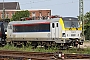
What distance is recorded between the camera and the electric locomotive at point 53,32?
86.8ft

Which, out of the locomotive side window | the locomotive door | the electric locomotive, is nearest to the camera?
the electric locomotive

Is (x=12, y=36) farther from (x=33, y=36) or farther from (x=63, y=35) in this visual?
(x=63, y=35)

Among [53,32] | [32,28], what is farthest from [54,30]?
[32,28]

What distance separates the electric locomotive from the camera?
2647 centimetres

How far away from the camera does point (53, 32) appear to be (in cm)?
2706

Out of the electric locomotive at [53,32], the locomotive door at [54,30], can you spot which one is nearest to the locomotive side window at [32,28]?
the electric locomotive at [53,32]

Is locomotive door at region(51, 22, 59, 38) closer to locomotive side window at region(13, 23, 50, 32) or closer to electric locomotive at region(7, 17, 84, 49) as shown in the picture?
electric locomotive at region(7, 17, 84, 49)

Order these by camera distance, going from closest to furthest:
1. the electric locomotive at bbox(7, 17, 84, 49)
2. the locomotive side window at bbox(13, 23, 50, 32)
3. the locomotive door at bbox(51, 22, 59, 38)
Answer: the electric locomotive at bbox(7, 17, 84, 49) < the locomotive door at bbox(51, 22, 59, 38) < the locomotive side window at bbox(13, 23, 50, 32)

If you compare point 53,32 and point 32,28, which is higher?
point 32,28

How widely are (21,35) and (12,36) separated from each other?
139 cm

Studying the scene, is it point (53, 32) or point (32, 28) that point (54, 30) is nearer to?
point (53, 32)

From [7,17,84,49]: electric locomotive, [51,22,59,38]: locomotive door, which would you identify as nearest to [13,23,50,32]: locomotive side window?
[7,17,84,49]: electric locomotive

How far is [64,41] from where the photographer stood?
26172mm

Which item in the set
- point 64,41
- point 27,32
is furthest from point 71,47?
point 27,32
